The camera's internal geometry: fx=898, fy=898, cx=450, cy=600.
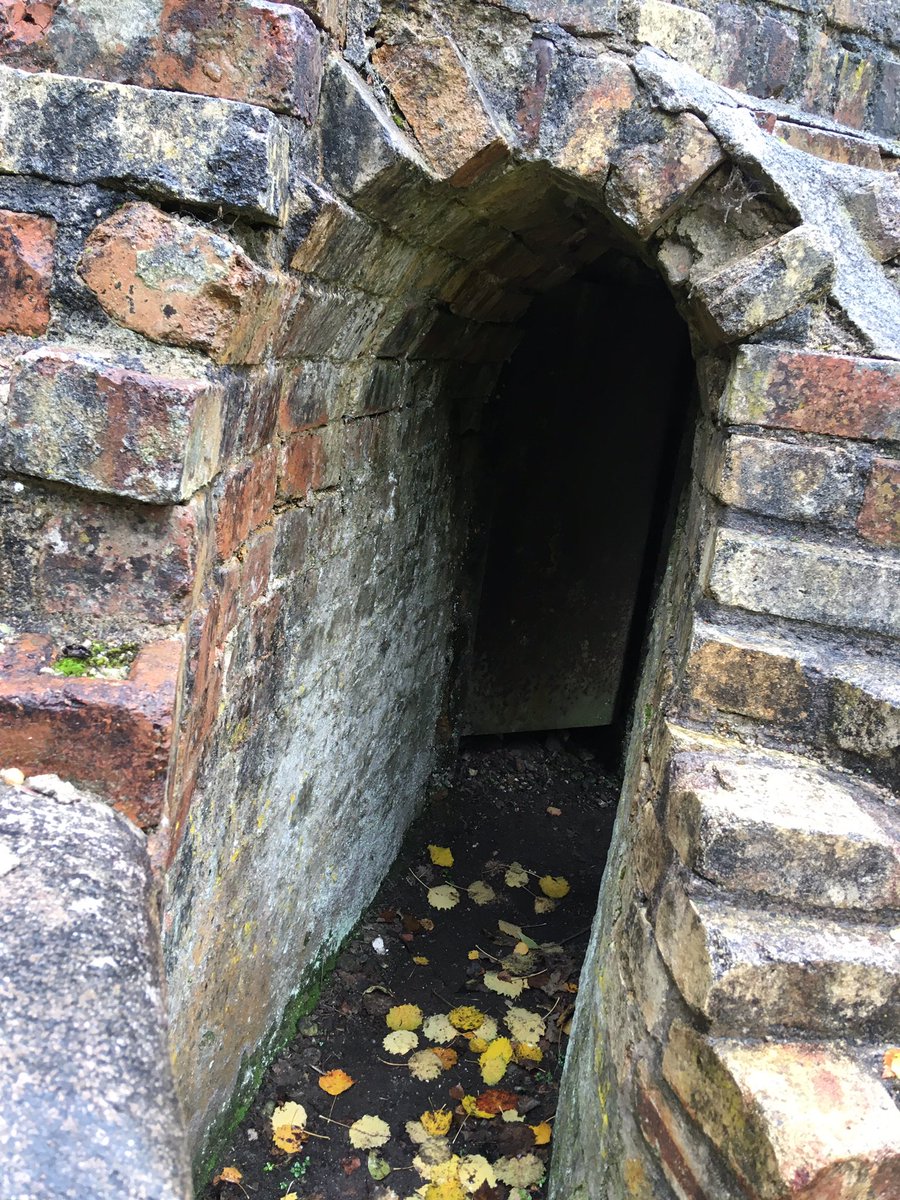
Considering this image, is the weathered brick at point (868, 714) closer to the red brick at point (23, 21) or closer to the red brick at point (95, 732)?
the red brick at point (95, 732)

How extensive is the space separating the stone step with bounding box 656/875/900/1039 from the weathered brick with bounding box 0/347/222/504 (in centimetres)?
109

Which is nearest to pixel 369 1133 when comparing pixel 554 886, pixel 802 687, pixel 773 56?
pixel 554 886

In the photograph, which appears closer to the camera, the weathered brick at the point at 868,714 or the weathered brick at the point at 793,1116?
the weathered brick at the point at 793,1116

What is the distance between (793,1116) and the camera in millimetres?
1247

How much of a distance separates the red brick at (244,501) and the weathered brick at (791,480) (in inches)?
36.0

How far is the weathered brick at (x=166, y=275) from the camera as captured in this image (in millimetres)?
1313

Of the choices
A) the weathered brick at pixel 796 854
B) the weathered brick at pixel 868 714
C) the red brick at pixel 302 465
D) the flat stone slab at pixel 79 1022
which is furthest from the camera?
the red brick at pixel 302 465

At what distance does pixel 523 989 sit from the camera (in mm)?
3053

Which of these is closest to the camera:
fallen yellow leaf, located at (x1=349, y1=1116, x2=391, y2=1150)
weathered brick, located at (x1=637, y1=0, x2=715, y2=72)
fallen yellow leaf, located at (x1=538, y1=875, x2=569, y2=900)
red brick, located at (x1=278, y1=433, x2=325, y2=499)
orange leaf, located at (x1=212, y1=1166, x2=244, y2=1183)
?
weathered brick, located at (x1=637, y1=0, x2=715, y2=72)

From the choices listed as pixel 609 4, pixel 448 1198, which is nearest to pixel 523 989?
pixel 448 1198

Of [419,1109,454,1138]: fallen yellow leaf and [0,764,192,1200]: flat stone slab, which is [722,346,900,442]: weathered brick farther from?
[419,1109,454,1138]: fallen yellow leaf

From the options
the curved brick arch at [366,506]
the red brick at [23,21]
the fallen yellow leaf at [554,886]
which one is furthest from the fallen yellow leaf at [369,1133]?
the red brick at [23,21]

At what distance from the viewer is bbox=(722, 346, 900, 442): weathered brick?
1696mm

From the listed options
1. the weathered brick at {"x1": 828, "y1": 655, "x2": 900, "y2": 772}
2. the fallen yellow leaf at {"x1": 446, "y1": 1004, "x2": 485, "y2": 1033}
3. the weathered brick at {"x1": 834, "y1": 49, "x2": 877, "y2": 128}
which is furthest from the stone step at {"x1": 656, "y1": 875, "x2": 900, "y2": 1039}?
the weathered brick at {"x1": 834, "y1": 49, "x2": 877, "y2": 128}
